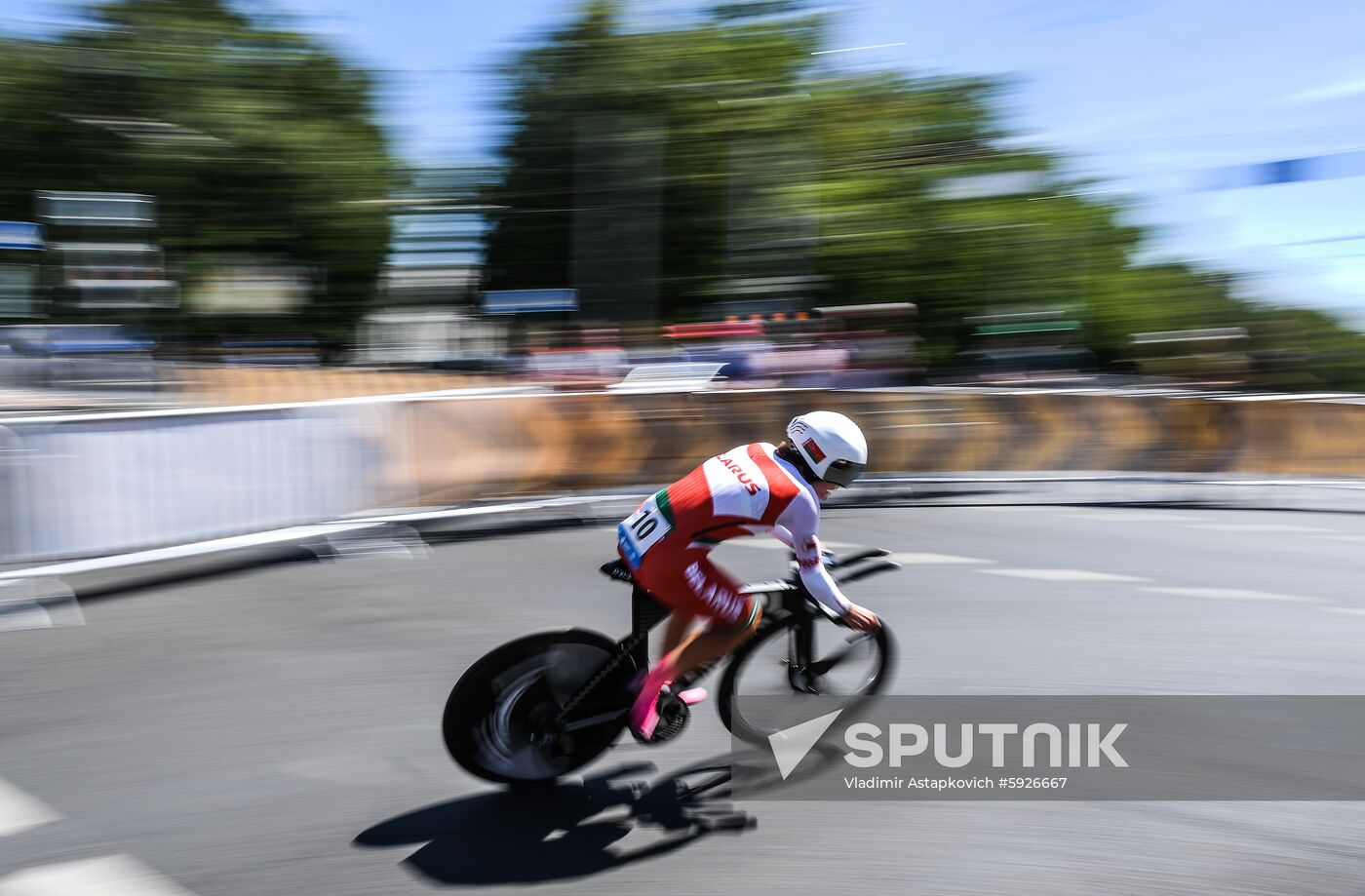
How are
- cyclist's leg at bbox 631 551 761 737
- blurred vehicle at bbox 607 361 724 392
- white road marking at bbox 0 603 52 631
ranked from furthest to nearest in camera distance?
blurred vehicle at bbox 607 361 724 392, white road marking at bbox 0 603 52 631, cyclist's leg at bbox 631 551 761 737

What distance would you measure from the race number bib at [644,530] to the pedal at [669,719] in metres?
0.55

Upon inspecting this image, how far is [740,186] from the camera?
48.7m

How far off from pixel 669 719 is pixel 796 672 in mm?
717

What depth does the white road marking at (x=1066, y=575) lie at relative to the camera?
948 centimetres

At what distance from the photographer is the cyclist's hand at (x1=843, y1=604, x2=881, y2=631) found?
4959 mm

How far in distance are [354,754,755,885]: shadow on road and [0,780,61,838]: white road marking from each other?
4.14ft

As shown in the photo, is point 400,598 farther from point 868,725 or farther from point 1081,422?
point 1081,422

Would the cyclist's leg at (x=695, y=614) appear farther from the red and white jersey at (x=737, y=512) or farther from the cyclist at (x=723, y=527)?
the red and white jersey at (x=737, y=512)

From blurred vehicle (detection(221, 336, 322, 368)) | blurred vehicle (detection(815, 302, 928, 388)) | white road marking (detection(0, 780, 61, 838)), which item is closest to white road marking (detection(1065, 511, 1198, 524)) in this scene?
blurred vehicle (detection(815, 302, 928, 388))

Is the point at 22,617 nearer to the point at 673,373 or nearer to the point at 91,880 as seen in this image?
the point at 91,880

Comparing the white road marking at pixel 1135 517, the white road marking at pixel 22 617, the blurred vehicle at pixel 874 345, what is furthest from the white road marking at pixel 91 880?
the blurred vehicle at pixel 874 345

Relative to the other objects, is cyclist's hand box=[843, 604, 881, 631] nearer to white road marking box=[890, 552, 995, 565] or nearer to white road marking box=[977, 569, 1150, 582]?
white road marking box=[977, 569, 1150, 582]

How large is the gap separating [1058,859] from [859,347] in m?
15.2

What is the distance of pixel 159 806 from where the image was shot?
470 centimetres
